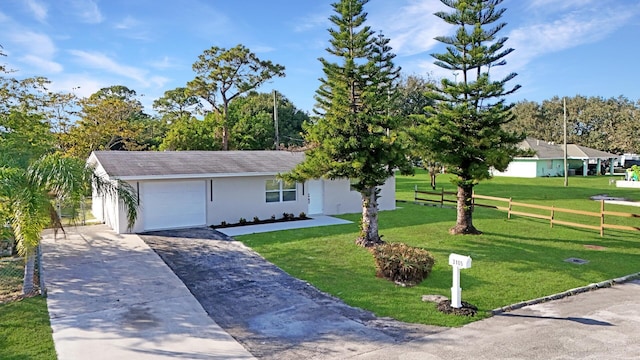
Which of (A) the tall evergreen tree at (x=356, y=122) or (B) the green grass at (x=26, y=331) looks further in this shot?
(A) the tall evergreen tree at (x=356, y=122)

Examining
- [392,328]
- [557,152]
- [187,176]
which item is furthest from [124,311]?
[557,152]

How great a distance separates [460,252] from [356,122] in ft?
16.7

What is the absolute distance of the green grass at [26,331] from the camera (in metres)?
5.96

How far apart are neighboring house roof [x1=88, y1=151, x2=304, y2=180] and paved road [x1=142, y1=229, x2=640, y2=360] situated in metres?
6.35

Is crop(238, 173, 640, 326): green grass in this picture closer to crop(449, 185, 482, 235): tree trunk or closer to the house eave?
crop(449, 185, 482, 235): tree trunk

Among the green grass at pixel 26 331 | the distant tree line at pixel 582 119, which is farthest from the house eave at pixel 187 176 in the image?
the distant tree line at pixel 582 119

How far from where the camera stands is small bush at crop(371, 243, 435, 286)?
9625mm

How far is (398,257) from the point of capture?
32.2ft

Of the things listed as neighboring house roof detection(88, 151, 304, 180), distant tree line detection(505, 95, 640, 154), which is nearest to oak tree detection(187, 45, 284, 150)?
neighboring house roof detection(88, 151, 304, 180)

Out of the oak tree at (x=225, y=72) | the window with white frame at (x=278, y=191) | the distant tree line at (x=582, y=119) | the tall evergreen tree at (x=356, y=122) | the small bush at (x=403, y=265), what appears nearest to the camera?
the small bush at (x=403, y=265)

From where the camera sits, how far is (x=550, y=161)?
157 ft

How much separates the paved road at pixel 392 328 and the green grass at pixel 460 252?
48cm

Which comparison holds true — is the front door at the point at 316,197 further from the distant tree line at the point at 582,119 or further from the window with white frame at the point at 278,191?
the distant tree line at the point at 582,119

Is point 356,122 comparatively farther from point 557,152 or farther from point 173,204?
point 557,152
